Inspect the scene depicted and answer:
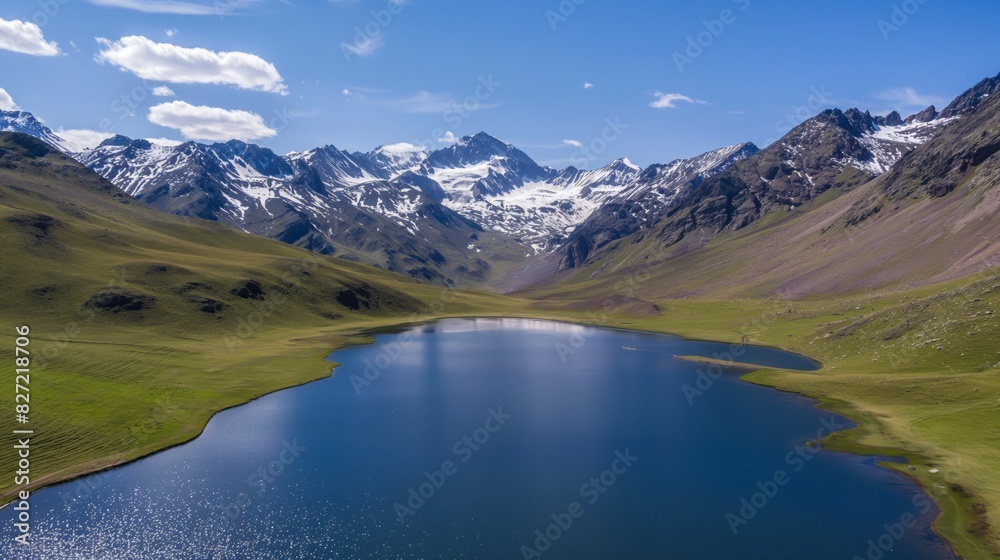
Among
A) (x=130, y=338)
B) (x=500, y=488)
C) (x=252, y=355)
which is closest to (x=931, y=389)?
(x=500, y=488)

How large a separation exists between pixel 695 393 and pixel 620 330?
99.1 m

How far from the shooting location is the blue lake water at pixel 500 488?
4619 centimetres

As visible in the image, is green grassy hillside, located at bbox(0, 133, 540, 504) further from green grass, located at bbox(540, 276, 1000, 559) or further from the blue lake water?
Result: green grass, located at bbox(540, 276, 1000, 559)

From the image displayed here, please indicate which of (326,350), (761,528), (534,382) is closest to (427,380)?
(534,382)

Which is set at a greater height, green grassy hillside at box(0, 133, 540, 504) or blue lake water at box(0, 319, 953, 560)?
green grassy hillside at box(0, 133, 540, 504)

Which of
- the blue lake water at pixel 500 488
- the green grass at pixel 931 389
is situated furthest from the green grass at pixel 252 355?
the blue lake water at pixel 500 488

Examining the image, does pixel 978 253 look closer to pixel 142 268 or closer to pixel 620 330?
pixel 620 330

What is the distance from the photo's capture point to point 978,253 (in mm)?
156000

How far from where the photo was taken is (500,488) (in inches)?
2229

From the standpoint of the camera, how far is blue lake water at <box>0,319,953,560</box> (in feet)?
152

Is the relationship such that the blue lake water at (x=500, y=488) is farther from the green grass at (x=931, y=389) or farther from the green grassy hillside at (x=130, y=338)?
the green grassy hillside at (x=130, y=338)

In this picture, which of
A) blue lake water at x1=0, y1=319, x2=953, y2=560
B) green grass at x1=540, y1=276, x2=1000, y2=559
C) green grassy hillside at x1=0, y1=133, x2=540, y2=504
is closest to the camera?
blue lake water at x1=0, y1=319, x2=953, y2=560

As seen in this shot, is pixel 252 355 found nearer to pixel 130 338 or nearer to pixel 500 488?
pixel 130 338

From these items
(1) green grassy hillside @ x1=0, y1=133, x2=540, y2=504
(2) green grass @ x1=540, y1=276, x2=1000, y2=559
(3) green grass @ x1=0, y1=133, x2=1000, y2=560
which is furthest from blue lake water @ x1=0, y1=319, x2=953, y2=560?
(1) green grassy hillside @ x1=0, y1=133, x2=540, y2=504
